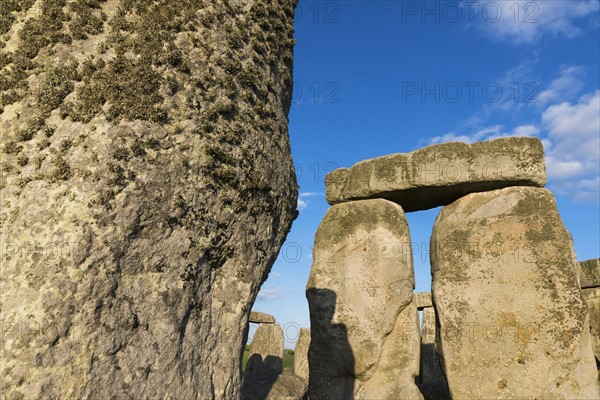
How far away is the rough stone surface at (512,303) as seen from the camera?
547 cm

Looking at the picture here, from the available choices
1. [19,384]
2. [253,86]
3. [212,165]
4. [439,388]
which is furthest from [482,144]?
[19,384]

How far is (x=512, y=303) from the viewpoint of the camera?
5.77 meters

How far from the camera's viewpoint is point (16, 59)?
2.06 meters

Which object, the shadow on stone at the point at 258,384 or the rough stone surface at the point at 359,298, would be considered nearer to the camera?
the shadow on stone at the point at 258,384

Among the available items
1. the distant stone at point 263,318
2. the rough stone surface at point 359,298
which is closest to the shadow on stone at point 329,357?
the rough stone surface at point 359,298

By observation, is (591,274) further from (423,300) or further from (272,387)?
(272,387)

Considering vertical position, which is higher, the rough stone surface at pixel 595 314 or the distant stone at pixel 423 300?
the distant stone at pixel 423 300

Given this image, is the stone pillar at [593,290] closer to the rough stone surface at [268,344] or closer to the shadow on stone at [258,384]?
the shadow on stone at [258,384]

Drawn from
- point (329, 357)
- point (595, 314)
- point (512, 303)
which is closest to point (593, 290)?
point (595, 314)

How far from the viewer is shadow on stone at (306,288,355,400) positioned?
6.27m

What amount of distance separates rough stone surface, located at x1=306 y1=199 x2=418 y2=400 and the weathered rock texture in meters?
4.09

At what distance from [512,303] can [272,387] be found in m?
3.75

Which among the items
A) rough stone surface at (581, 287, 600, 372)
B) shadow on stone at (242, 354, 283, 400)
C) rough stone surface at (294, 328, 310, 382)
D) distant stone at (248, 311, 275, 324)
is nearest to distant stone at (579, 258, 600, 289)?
rough stone surface at (581, 287, 600, 372)

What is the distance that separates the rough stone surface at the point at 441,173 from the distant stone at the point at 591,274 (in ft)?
10.9
